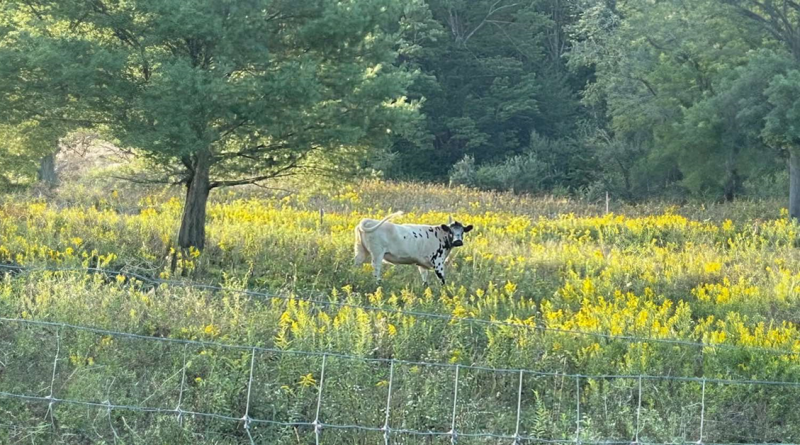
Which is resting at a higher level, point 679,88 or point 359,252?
point 679,88

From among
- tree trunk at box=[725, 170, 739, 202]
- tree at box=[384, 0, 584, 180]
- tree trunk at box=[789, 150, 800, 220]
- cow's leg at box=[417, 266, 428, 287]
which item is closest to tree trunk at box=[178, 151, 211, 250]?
cow's leg at box=[417, 266, 428, 287]

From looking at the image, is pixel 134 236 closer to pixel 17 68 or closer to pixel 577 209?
pixel 17 68

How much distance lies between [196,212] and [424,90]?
3271 cm

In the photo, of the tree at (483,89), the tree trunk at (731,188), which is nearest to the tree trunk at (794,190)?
the tree trunk at (731,188)

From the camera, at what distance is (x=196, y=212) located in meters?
16.3

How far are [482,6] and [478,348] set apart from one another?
43762 millimetres

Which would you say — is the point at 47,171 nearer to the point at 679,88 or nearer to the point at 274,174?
the point at 274,174

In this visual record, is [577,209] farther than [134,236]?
Yes

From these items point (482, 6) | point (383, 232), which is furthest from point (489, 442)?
point (482, 6)

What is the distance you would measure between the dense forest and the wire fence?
5.62m

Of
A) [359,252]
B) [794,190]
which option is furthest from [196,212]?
[794,190]

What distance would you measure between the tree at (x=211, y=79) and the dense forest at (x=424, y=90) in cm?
3

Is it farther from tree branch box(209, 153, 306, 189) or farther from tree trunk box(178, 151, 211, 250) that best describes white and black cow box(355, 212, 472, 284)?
tree trunk box(178, 151, 211, 250)

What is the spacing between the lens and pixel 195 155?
1598 cm
